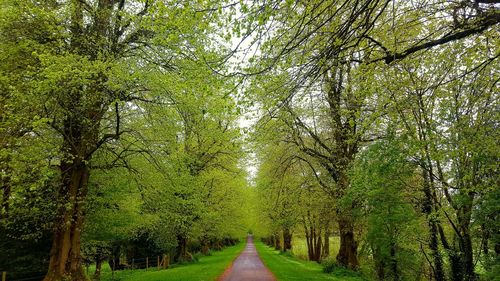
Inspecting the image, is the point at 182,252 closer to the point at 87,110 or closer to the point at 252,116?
the point at 87,110

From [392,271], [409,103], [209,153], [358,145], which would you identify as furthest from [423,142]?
[209,153]

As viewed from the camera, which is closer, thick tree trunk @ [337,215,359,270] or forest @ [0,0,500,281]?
forest @ [0,0,500,281]

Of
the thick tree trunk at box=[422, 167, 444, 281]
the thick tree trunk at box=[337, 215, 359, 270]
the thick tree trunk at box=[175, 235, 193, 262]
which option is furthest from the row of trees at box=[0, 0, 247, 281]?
the thick tree trunk at box=[175, 235, 193, 262]

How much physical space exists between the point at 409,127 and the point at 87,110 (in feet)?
37.8

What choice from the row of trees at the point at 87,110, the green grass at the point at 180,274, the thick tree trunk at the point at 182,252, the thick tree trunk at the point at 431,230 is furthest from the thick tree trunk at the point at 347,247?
the thick tree trunk at the point at 182,252

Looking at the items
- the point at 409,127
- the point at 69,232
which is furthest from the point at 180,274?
the point at 409,127

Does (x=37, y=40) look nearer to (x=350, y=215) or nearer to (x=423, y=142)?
(x=423, y=142)

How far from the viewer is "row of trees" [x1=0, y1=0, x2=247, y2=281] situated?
10195mm

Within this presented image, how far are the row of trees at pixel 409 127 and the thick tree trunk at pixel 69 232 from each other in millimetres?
7107

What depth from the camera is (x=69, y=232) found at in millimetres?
13578

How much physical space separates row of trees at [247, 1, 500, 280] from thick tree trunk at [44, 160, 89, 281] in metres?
7.11

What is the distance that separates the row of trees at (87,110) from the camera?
1020cm

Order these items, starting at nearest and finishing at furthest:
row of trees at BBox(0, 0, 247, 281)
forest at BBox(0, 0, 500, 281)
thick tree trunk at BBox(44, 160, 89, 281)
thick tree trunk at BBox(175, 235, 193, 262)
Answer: forest at BBox(0, 0, 500, 281), row of trees at BBox(0, 0, 247, 281), thick tree trunk at BBox(44, 160, 89, 281), thick tree trunk at BBox(175, 235, 193, 262)

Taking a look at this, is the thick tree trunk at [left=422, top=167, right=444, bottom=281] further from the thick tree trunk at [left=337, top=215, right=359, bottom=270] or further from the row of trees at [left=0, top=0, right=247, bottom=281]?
the row of trees at [left=0, top=0, right=247, bottom=281]
